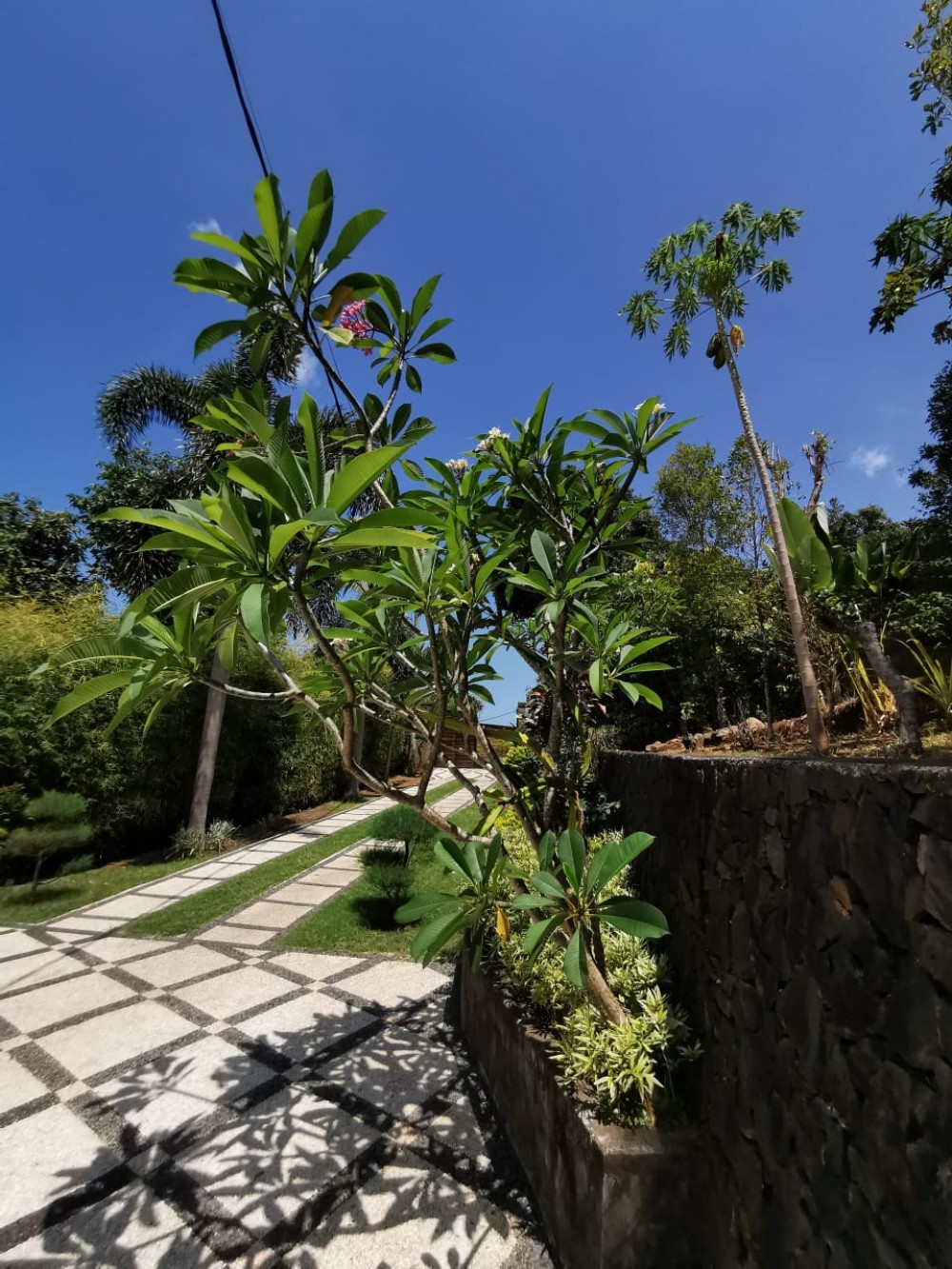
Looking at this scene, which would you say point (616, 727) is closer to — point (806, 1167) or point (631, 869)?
point (631, 869)

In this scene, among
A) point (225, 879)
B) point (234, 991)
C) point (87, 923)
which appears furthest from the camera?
point (225, 879)

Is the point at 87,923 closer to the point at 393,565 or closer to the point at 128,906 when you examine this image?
the point at 128,906

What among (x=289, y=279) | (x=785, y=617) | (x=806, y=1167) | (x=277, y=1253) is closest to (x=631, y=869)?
(x=806, y=1167)

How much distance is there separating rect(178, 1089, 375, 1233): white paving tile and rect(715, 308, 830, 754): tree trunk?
7.15ft

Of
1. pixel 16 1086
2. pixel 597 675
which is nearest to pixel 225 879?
pixel 16 1086

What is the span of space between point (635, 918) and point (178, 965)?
356 centimetres

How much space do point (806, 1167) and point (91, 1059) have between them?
9.51 feet

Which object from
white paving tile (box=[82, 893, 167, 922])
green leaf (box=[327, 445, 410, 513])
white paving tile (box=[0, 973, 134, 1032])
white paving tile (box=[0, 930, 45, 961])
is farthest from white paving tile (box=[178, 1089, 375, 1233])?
white paving tile (box=[82, 893, 167, 922])

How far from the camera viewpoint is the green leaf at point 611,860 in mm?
1251

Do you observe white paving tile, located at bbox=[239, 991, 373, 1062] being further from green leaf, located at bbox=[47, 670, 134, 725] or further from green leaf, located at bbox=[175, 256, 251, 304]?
green leaf, located at bbox=[175, 256, 251, 304]

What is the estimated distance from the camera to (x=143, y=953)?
3.74 m

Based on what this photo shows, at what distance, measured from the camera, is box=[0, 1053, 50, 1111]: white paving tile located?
218 centimetres

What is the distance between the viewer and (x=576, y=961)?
122 cm

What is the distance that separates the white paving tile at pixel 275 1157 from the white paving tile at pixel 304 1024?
16.1 inches
